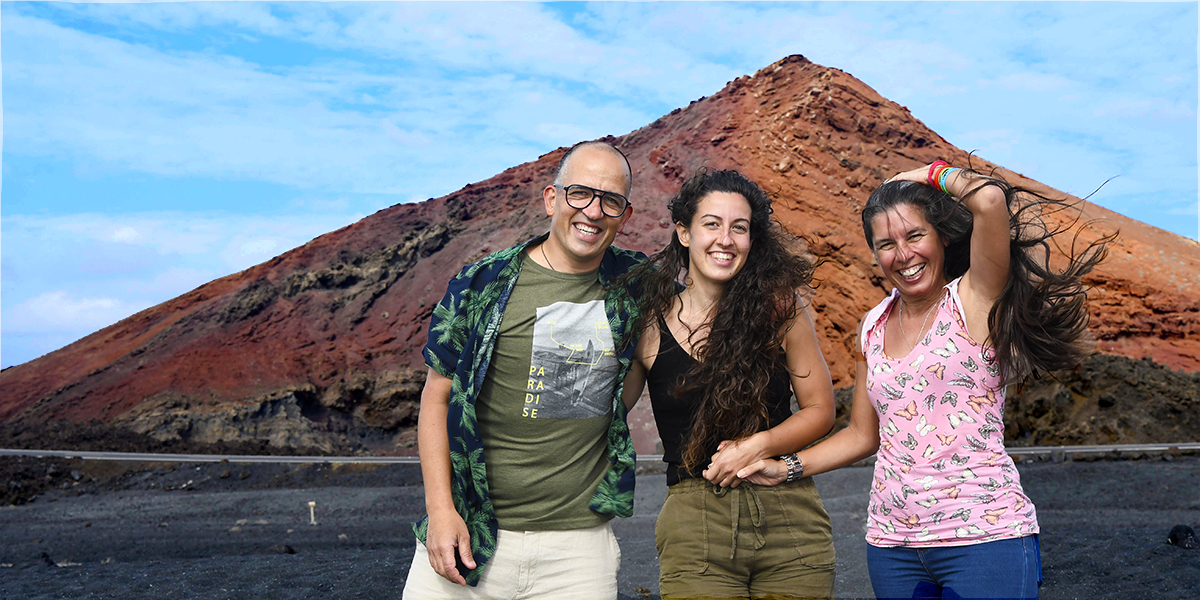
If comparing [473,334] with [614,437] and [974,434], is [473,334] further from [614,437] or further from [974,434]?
[974,434]

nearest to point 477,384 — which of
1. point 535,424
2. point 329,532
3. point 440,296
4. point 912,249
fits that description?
point 535,424

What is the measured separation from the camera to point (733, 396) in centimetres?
236

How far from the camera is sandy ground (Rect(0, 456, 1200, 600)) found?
6.53 m

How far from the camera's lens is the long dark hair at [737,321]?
7.80ft

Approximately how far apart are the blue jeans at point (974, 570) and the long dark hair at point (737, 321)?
0.59 meters

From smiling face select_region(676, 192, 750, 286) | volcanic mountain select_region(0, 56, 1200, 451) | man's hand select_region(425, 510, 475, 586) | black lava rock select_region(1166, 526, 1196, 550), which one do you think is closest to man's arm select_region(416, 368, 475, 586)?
man's hand select_region(425, 510, 475, 586)

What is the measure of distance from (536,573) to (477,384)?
640 millimetres

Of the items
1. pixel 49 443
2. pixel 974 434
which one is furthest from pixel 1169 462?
pixel 49 443

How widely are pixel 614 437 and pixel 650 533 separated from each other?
8223 mm

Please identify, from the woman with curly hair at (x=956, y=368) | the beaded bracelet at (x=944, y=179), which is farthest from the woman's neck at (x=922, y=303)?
the beaded bracelet at (x=944, y=179)

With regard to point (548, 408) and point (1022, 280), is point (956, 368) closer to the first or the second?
point (1022, 280)

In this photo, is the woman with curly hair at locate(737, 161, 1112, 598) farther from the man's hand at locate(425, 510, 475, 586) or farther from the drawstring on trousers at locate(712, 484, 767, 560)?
the man's hand at locate(425, 510, 475, 586)

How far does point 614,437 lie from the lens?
8.45ft

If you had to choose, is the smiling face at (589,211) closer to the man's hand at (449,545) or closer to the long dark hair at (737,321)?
the long dark hair at (737,321)
